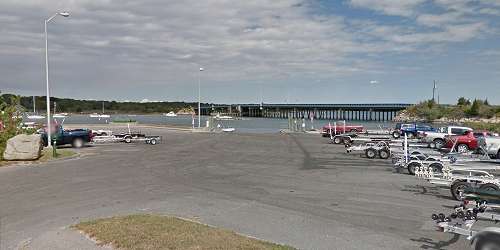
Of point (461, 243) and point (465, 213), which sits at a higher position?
point (465, 213)

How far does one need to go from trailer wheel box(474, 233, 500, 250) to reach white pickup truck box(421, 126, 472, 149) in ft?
90.5

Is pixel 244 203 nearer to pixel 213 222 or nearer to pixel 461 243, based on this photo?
pixel 213 222

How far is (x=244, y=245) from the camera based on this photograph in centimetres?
744

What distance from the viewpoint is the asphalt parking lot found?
28.4 ft

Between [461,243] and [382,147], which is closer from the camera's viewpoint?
[461,243]

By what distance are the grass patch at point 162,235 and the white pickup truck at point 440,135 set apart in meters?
27.9

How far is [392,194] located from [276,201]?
3875 millimetres

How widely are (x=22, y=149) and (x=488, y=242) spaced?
22.4 meters

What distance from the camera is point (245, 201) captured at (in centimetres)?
1223

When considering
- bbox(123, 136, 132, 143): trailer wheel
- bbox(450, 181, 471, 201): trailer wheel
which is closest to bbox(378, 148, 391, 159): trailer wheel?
bbox(450, 181, 471, 201): trailer wheel

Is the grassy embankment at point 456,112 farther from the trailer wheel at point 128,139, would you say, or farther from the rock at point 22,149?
the rock at point 22,149

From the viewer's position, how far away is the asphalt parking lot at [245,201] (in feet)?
28.4

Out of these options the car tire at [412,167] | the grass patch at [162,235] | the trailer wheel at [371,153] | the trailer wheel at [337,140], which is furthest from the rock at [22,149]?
the trailer wheel at [337,140]

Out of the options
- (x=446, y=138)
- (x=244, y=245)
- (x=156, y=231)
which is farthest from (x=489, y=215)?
(x=446, y=138)
